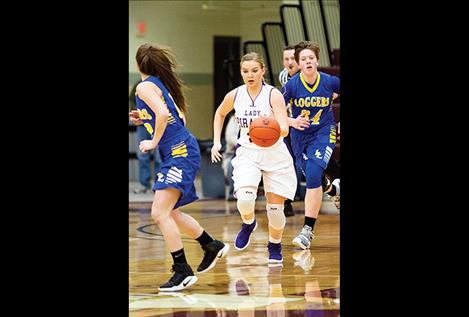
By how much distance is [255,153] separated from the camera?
6.77 metres

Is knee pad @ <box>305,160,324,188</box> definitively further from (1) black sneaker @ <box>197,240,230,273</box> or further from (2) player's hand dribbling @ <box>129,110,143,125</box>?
(2) player's hand dribbling @ <box>129,110,143,125</box>

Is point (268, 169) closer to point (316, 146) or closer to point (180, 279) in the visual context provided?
point (316, 146)

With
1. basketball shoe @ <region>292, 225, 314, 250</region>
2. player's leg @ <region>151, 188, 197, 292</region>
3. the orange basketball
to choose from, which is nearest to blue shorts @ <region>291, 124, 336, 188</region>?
basketball shoe @ <region>292, 225, 314, 250</region>

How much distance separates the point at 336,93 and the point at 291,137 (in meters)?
0.49

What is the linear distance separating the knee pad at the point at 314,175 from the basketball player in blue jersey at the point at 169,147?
1415 millimetres

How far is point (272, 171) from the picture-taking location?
268 inches

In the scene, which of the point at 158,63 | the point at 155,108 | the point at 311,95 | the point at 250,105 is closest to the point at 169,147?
the point at 155,108

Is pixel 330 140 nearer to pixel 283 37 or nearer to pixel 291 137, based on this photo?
pixel 291 137

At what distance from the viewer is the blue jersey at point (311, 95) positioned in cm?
720

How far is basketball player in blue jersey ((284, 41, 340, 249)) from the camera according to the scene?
7164 millimetres

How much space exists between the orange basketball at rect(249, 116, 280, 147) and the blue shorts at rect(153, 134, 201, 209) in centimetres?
38

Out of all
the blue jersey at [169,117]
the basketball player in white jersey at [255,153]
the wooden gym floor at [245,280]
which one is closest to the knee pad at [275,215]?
the basketball player in white jersey at [255,153]

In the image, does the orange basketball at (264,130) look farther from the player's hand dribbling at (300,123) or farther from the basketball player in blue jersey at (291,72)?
the basketball player in blue jersey at (291,72)
